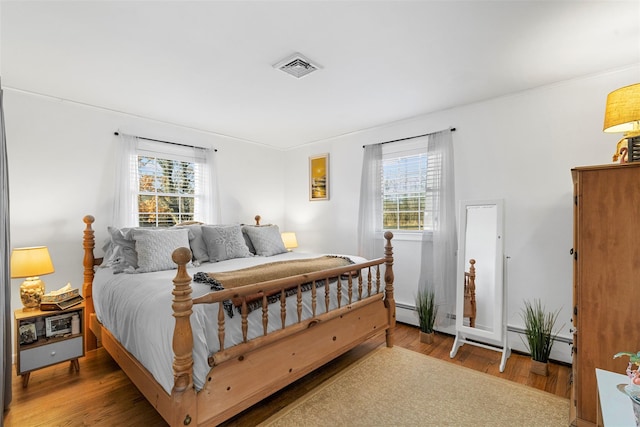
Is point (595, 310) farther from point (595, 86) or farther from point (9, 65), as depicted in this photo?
point (9, 65)

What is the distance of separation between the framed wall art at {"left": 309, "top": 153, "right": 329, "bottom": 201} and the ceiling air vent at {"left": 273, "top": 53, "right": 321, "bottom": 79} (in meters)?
2.00

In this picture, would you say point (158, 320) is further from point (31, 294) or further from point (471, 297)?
point (471, 297)

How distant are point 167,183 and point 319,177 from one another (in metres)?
1.98

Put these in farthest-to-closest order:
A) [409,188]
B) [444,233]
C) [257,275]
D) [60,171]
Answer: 1. [409,188]
2. [444,233]
3. [60,171]
4. [257,275]

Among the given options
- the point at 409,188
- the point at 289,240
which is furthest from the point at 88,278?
the point at 409,188

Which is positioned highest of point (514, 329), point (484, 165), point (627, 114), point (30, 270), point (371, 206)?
point (627, 114)

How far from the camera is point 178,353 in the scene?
1480 millimetres

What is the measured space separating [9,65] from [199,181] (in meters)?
1.95

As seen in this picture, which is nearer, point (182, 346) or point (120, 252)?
point (182, 346)

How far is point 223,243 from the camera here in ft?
10.2

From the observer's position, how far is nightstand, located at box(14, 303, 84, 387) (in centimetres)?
225

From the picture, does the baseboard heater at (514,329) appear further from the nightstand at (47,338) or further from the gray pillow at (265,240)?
the nightstand at (47,338)

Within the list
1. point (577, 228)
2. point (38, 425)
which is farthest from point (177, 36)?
point (577, 228)

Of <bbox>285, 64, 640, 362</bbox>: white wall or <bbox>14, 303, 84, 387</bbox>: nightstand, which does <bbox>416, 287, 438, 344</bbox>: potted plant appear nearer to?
<bbox>285, 64, 640, 362</bbox>: white wall
